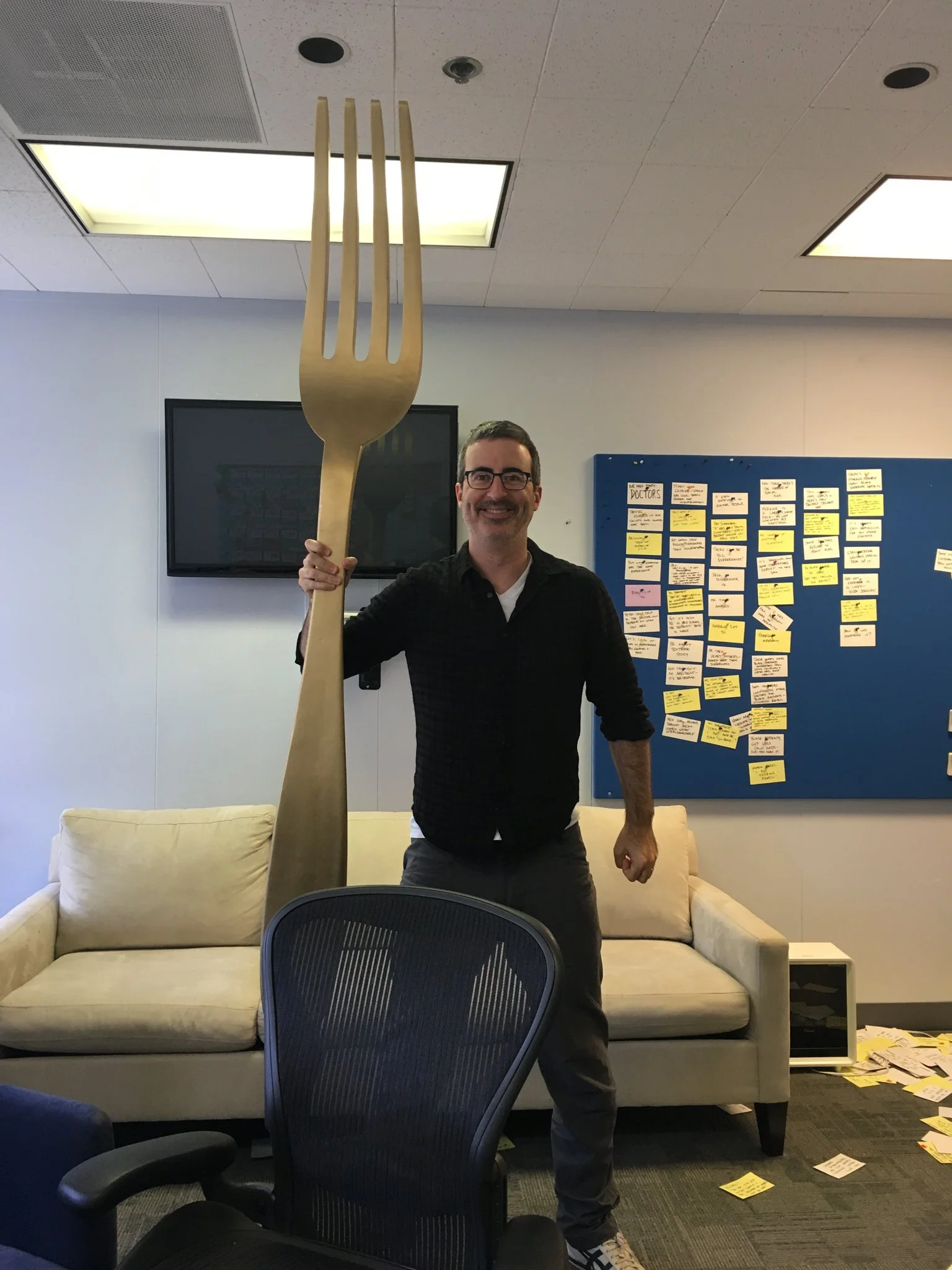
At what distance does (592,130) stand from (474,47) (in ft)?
1.38

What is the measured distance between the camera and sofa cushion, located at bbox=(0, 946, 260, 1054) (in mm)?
2432

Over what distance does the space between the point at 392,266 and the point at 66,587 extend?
5.38 feet

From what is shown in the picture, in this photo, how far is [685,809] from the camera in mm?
3521

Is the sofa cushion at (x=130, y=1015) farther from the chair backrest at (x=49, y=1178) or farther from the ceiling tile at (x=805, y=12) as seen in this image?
the ceiling tile at (x=805, y=12)

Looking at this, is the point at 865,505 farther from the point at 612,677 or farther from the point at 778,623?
the point at 612,677

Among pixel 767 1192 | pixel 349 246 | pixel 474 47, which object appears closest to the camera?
pixel 349 246

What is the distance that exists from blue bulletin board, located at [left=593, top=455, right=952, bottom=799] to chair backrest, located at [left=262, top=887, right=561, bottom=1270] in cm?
227

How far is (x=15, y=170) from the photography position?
8.07 ft

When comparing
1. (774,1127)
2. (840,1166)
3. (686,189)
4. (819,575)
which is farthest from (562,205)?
(840,1166)

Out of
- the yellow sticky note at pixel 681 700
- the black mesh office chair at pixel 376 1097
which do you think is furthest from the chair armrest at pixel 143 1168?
the yellow sticky note at pixel 681 700

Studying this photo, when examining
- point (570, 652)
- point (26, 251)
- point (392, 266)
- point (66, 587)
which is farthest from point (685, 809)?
point (26, 251)

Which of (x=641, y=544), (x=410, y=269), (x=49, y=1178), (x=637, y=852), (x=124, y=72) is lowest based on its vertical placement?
(x=49, y=1178)

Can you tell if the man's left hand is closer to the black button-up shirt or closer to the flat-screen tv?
the black button-up shirt

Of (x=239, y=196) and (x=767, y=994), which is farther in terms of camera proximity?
(x=239, y=196)
